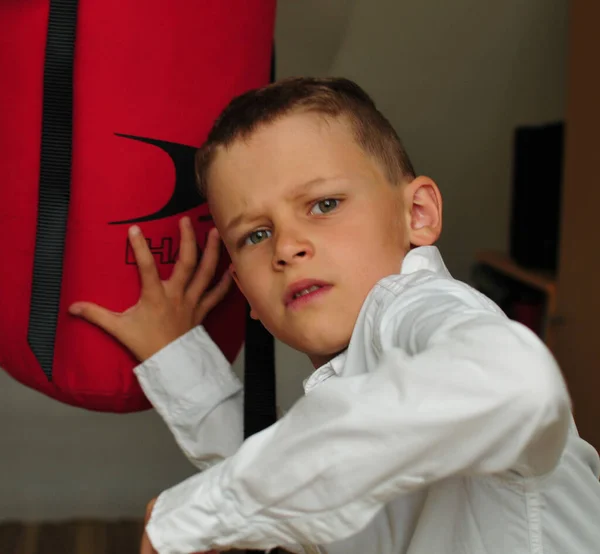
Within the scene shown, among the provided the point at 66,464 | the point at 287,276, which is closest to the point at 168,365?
the point at 287,276

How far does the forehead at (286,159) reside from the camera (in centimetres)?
80

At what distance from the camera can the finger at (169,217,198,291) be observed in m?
0.97

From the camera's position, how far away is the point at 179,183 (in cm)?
96

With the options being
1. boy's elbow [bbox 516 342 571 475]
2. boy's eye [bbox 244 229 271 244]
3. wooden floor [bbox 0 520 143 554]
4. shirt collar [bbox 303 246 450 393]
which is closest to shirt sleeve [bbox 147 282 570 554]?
boy's elbow [bbox 516 342 571 475]

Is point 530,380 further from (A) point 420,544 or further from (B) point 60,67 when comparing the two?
(B) point 60,67

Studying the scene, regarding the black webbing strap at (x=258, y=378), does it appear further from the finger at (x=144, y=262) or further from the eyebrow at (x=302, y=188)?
the eyebrow at (x=302, y=188)

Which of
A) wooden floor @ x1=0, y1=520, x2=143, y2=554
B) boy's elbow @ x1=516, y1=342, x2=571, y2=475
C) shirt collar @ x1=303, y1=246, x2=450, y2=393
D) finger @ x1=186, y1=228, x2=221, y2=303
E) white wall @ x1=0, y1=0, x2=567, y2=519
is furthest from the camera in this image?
white wall @ x1=0, y1=0, x2=567, y2=519

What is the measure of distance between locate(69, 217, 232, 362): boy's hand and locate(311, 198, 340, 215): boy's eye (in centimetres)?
23

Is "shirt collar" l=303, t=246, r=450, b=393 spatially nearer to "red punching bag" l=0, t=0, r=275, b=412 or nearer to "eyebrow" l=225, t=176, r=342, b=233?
"eyebrow" l=225, t=176, r=342, b=233

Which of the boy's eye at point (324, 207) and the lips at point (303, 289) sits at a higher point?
the boy's eye at point (324, 207)

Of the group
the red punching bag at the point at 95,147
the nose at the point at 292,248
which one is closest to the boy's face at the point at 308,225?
the nose at the point at 292,248

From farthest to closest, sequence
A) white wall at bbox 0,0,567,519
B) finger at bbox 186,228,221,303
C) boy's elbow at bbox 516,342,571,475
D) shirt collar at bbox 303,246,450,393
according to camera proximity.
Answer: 1. white wall at bbox 0,0,567,519
2. finger at bbox 186,228,221,303
3. shirt collar at bbox 303,246,450,393
4. boy's elbow at bbox 516,342,571,475

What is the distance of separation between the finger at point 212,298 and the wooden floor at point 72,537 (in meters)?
0.86

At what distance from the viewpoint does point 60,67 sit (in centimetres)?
90
